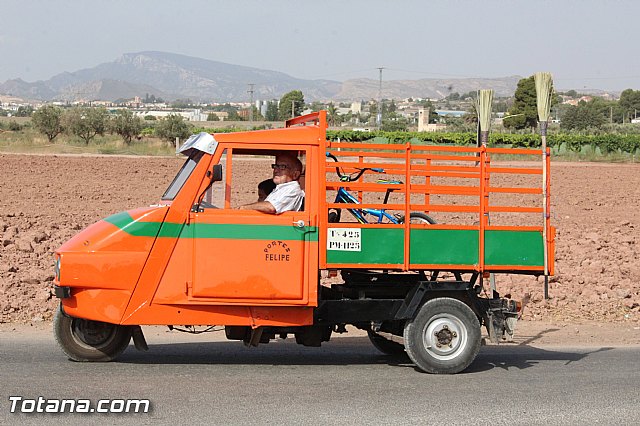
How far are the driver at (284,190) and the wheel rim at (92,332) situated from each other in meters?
1.82

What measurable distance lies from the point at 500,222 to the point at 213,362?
13486 millimetres

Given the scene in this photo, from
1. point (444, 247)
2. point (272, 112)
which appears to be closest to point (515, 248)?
point (444, 247)

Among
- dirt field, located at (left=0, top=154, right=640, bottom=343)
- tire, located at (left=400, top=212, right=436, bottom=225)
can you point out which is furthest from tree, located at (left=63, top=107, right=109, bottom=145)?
tire, located at (left=400, top=212, right=436, bottom=225)

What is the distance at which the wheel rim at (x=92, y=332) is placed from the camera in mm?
8992

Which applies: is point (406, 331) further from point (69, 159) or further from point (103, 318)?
point (69, 159)

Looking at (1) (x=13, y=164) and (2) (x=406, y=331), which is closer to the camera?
(2) (x=406, y=331)

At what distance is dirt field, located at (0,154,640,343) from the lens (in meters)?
13.2

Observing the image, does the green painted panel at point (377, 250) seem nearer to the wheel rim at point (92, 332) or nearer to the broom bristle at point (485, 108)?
the wheel rim at point (92, 332)

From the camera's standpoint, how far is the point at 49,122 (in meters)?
63.1

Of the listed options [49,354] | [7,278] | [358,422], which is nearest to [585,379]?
[358,422]

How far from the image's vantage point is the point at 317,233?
344 inches

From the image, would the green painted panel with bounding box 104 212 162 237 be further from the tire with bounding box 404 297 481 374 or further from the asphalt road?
the tire with bounding box 404 297 481 374

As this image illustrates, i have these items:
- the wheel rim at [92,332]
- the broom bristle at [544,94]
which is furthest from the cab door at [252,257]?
the broom bristle at [544,94]

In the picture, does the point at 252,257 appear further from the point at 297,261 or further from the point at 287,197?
the point at 287,197
